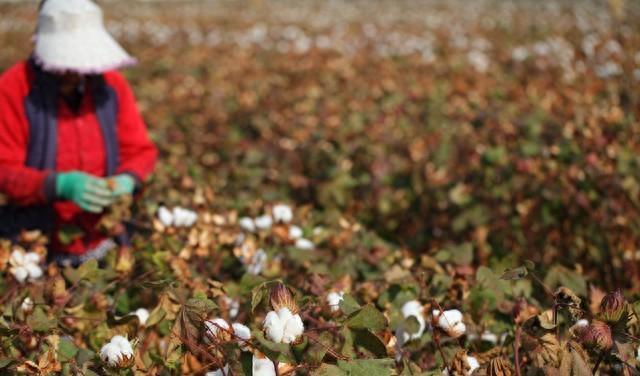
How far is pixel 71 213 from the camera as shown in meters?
2.02

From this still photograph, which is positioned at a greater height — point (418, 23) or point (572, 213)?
point (572, 213)

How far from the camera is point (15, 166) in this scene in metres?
1.83

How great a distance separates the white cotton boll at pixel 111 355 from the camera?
43.3 inches

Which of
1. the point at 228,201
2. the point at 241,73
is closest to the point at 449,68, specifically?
the point at 241,73

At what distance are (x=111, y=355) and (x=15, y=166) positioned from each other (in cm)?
96

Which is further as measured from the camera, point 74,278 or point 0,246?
point 0,246

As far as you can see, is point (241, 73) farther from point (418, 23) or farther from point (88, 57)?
point (418, 23)

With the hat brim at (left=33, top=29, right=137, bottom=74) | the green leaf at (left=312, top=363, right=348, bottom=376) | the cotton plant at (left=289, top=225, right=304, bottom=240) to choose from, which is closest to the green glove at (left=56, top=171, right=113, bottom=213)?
the hat brim at (left=33, top=29, right=137, bottom=74)

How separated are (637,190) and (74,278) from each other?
1.95 meters

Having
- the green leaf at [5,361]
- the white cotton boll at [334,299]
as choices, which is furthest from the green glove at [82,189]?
the white cotton boll at [334,299]

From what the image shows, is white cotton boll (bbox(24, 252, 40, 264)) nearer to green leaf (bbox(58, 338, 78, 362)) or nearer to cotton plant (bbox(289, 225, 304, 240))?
green leaf (bbox(58, 338, 78, 362))

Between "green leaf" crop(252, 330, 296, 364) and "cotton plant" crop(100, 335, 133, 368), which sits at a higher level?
"green leaf" crop(252, 330, 296, 364)

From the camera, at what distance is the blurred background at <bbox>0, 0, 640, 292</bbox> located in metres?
2.41

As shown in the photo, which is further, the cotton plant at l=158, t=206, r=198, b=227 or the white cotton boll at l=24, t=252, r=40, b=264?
the cotton plant at l=158, t=206, r=198, b=227
